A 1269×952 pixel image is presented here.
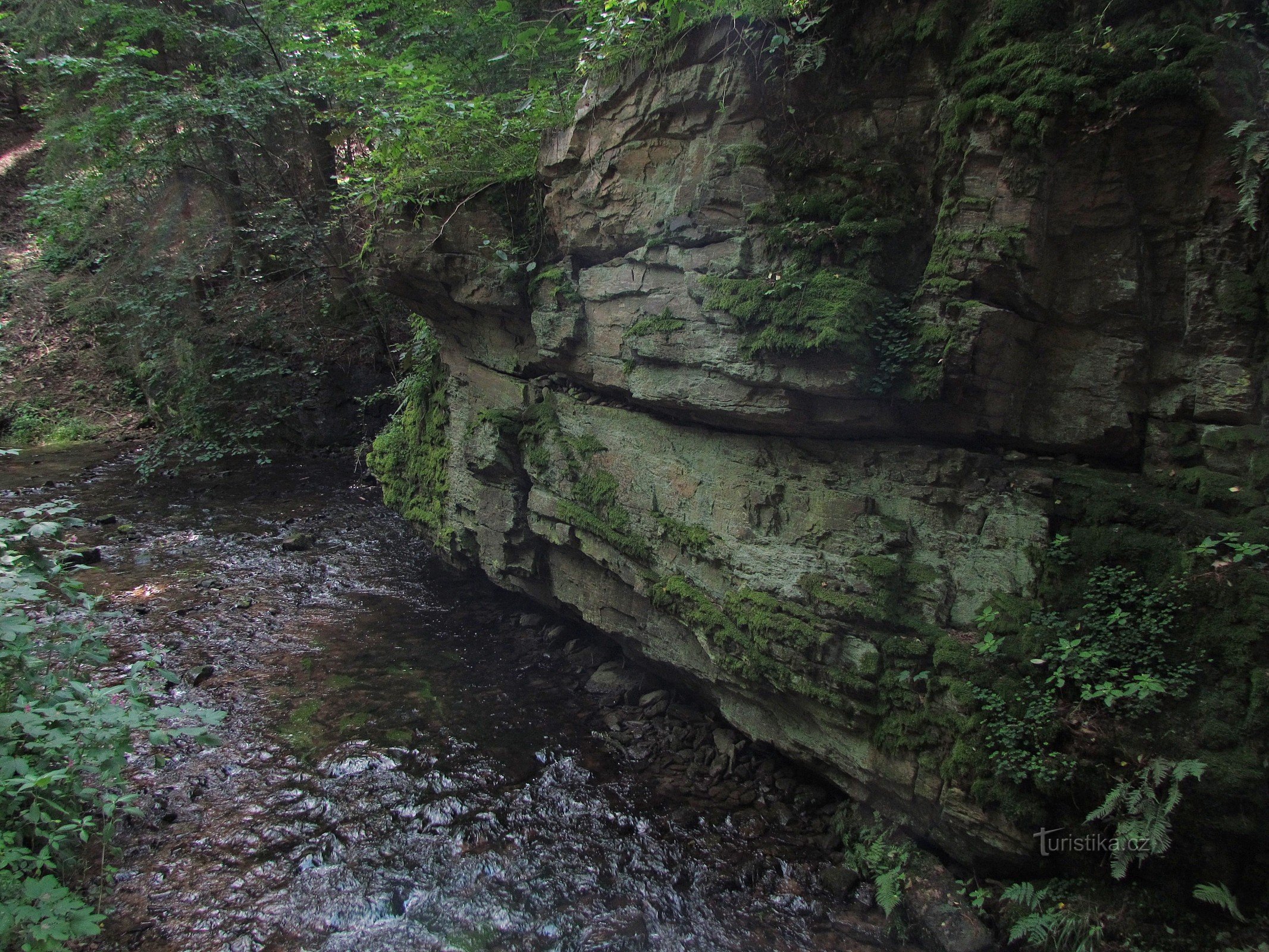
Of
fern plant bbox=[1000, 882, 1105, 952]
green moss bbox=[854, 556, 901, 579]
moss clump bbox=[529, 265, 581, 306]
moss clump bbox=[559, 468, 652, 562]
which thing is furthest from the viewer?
moss clump bbox=[529, 265, 581, 306]

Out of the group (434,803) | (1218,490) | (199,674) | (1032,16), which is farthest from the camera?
(199,674)

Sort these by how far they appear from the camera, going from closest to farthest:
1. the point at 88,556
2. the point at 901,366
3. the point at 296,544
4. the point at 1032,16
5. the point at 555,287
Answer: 1. the point at 1032,16
2. the point at 901,366
3. the point at 555,287
4. the point at 88,556
5. the point at 296,544

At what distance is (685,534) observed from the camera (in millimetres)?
6320

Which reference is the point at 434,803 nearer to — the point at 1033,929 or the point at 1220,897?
the point at 1033,929

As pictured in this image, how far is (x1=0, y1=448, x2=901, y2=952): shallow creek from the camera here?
4.95m

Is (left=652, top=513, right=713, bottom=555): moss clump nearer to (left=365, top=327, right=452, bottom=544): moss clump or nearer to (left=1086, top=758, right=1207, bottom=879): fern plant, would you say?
(left=1086, top=758, right=1207, bottom=879): fern plant

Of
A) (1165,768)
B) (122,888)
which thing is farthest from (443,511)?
(1165,768)

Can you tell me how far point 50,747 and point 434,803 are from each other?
275cm

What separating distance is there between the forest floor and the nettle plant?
47.2ft

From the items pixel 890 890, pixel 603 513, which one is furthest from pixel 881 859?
pixel 603 513

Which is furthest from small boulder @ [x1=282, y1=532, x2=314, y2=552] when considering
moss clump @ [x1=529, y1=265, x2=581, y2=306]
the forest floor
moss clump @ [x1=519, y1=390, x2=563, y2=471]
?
the forest floor

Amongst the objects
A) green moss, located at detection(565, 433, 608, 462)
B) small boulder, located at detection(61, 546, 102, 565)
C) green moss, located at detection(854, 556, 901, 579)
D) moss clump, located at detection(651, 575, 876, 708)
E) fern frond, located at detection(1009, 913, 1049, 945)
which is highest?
green moss, located at detection(565, 433, 608, 462)

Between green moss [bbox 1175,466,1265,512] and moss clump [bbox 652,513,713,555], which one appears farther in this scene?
moss clump [bbox 652,513,713,555]

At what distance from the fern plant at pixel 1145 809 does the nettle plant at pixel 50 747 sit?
5.39m
